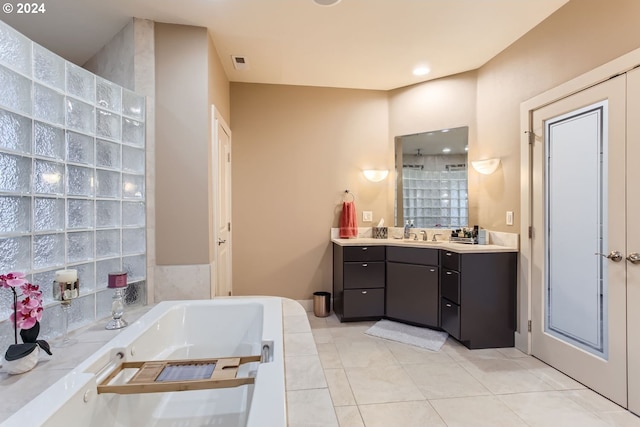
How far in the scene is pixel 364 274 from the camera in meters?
3.38

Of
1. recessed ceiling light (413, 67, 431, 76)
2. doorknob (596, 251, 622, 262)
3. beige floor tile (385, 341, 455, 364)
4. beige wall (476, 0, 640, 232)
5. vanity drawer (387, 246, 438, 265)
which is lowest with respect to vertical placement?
beige floor tile (385, 341, 455, 364)

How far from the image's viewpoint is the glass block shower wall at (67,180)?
1473 mm

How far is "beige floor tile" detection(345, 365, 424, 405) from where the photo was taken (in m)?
2.07

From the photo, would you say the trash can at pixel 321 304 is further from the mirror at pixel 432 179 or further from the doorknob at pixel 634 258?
the doorknob at pixel 634 258

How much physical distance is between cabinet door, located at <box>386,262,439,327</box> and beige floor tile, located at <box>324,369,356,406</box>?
1.13 m

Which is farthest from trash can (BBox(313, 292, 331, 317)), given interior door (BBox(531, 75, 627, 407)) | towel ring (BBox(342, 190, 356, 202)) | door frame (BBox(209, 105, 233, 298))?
interior door (BBox(531, 75, 627, 407))

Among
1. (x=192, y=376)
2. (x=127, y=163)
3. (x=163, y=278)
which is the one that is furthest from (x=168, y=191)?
(x=192, y=376)

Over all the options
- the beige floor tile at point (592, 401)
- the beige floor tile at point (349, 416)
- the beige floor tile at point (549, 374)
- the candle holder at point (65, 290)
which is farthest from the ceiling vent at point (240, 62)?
the beige floor tile at point (592, 401)

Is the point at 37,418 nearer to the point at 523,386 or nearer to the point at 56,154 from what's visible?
the point at 56,154

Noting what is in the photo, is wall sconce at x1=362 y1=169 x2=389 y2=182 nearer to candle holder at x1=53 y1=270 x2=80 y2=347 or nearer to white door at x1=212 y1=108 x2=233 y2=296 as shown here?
white door at x1=212 y1=108 x2=233 y2=296

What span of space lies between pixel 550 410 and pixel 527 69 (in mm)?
2461

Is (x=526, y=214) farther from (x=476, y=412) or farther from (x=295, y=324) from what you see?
(x=295, y=324)

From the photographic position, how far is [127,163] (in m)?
2.25

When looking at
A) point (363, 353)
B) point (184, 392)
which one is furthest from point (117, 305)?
point (363, 353)
